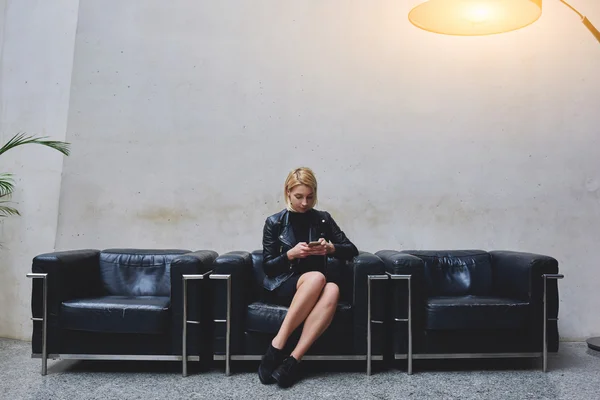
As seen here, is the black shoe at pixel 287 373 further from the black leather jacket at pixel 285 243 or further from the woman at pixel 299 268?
the black leather jacket at pixel 285 243

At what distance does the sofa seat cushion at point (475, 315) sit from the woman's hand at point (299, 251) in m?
0.85

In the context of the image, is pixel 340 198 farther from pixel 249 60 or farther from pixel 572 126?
pixel 572 126

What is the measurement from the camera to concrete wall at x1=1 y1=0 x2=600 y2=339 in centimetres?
446

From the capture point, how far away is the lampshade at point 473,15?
374 centimetres

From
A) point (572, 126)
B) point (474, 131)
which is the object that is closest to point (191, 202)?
point (474, 131)

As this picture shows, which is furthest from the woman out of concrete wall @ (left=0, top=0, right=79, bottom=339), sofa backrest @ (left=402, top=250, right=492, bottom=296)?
concrete wall @ (left=0, top=0, right=79, bottom=339)

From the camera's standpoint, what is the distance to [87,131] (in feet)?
14.6

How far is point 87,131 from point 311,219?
2.15m

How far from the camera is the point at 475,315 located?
3367mm

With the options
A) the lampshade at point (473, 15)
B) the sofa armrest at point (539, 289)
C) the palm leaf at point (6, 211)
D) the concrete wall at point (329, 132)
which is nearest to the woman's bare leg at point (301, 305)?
the concrete wall at point (329, 132)

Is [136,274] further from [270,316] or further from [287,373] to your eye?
[287,373]

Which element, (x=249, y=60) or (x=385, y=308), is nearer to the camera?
(x=385, y=308)

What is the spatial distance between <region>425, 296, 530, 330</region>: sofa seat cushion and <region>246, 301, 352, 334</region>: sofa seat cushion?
0.53m

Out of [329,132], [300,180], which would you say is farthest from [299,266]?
[329,132]
